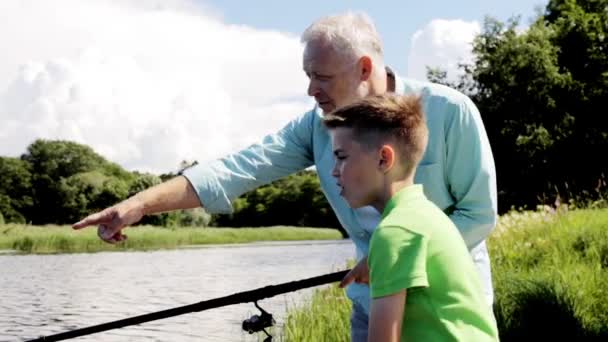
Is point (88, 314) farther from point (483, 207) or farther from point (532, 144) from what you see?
point (532, 144)

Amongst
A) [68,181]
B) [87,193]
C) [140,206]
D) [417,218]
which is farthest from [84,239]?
[417,218]

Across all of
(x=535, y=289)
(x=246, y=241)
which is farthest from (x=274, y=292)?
(x=246, y=241)

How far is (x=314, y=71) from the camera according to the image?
2.84 meters

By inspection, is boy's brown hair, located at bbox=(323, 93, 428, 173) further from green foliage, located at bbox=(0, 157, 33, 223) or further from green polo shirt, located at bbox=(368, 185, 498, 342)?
green foliage, located at bbox=(0, 157, 33, 223)

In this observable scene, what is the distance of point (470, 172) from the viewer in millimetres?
2889

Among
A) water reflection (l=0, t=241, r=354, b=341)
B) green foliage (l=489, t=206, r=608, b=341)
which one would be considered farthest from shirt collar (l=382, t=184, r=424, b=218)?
water reflection (l=0, t=241, r=354, b=341)

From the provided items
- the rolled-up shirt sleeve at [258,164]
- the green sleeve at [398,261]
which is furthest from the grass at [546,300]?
the green sleeve at [398,261]

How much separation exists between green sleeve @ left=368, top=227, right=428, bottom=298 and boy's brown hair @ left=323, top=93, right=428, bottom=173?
0.73 feet

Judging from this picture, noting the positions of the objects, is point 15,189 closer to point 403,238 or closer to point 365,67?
point 365,67

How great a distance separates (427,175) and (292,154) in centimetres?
60

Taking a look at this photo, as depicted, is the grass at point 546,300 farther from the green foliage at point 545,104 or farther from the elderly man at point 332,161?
the green foliage at point 545,104

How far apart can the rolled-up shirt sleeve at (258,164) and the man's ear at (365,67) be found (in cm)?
39

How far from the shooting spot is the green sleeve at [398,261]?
1.90 meters

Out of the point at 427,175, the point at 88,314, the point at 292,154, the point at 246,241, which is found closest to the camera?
the point at 427,175
